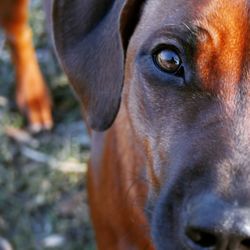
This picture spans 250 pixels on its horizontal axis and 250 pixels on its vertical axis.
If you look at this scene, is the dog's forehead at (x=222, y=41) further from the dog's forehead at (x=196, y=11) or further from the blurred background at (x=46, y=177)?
the blurred background at (x=46, y=177)

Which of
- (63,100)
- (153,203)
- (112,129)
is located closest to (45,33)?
(63,100)

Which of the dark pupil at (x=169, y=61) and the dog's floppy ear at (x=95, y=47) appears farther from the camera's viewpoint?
the dog's floppy ear at (x=95, y=47)

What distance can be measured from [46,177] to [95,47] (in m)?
1.33

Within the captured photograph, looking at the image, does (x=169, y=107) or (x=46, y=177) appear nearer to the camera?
(x=169, y=107)

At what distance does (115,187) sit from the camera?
7.93 feet

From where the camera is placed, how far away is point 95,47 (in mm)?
2230

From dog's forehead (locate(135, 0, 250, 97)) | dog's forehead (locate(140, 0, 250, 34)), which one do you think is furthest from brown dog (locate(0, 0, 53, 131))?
dog's forehead (locate(135, 0, 250, 97))

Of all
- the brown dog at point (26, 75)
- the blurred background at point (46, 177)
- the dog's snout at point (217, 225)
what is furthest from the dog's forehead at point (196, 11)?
the brown dog at point (26, 75)

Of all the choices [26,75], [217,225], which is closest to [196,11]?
[217,225]

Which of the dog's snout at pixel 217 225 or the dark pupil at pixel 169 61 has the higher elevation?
the dark pupil at pixel 169 61

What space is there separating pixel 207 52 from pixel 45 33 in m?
2.36

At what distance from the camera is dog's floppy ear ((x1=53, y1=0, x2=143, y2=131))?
2.13 meters

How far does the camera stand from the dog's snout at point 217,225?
1646 millimetres

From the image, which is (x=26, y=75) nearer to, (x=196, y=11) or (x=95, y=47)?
(x=95, y=47)
